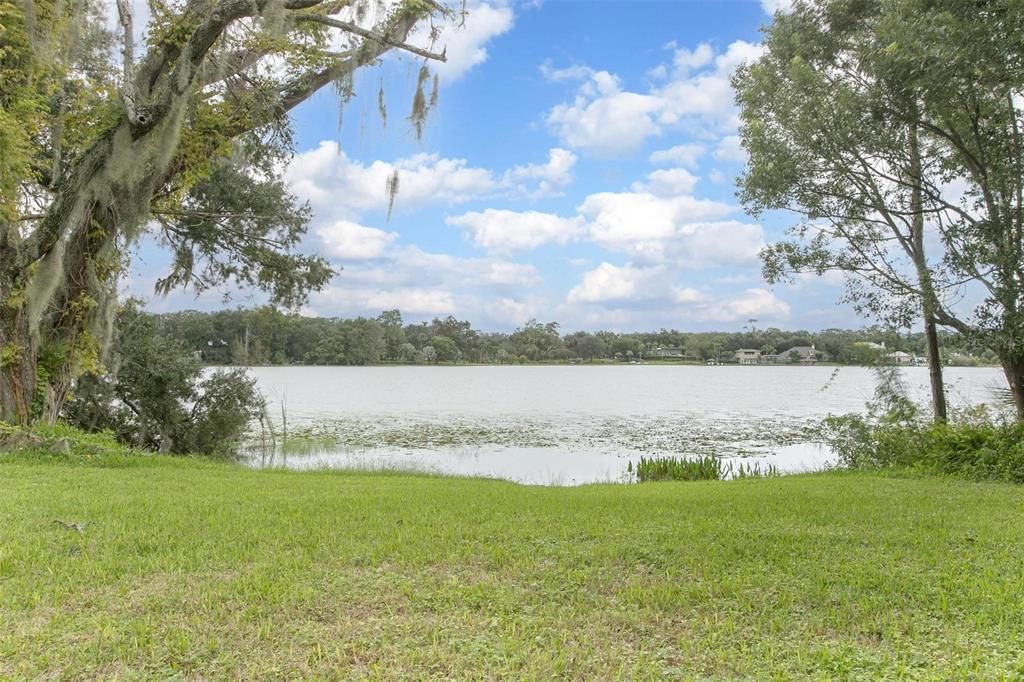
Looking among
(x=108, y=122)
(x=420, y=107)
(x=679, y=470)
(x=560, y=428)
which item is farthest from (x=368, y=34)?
(x=560, y=428)

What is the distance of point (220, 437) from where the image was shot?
1448cm

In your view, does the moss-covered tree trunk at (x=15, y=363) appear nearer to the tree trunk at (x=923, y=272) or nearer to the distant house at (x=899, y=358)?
the tree trunk at (x=923, y=272)

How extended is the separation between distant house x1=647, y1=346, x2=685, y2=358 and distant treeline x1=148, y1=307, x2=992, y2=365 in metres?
0.11

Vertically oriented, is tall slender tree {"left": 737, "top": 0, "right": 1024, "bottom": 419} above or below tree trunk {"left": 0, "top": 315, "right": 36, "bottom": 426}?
above

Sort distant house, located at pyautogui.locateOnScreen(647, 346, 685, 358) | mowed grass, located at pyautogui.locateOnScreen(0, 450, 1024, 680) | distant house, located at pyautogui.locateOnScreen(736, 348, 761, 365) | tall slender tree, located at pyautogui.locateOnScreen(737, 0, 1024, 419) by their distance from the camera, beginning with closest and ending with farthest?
1. mowed grass, located at pyautogui.locateOnScreen(0, 450, 1024, 680)
2. tall slender tree, located at pyautogui.locateOnScreen(737, 0, 1024, 419)
3. distant house, located at pyautogui.locateOnScreen(736, 348, 761, 365)
4. distant house, located at pyautogui.locateOnScreen(647, 346, 685, 358)

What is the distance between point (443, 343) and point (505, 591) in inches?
2116

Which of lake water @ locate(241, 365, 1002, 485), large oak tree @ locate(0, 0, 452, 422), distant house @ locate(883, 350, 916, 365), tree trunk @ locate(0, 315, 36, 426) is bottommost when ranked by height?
lake water @ locate(241, 365, 1002, 485)

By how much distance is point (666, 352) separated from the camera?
67500mm

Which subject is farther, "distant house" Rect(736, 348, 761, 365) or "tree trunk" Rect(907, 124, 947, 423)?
"distant house" Rect(736, 348, 761, 365)

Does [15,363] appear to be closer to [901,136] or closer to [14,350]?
[14,350]

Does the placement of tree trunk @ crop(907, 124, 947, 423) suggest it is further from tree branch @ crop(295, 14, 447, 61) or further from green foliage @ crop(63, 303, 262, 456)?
green foliage @ crop(63, 303, 262, 456)

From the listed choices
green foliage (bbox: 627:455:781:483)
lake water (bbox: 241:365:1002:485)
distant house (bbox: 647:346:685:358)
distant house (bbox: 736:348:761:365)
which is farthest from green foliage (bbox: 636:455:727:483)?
distant house (bbox: 647:346:685:358)

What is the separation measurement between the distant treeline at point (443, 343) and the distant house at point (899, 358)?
156 millimetres

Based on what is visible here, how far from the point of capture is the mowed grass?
2385 millimetres
